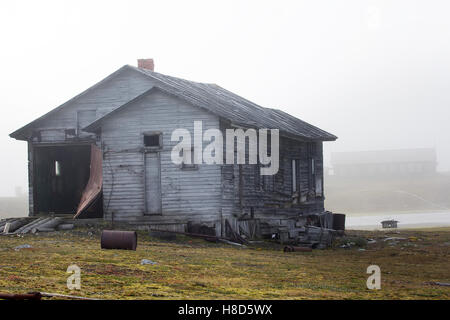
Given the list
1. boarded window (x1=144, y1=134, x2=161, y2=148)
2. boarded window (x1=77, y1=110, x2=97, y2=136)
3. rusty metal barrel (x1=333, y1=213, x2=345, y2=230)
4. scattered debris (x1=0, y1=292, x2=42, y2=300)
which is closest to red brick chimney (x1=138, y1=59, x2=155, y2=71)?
boarded window (x1=77, y1=110, x2=97, y2=136)

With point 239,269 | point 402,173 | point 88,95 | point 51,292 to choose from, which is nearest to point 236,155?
point 88,95

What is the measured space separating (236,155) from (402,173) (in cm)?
10210

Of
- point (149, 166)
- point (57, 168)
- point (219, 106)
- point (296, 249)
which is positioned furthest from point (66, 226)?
point (296, 249)

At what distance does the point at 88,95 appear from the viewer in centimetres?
2747

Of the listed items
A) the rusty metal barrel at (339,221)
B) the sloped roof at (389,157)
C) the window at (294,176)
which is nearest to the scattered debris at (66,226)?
the window at (294,176)

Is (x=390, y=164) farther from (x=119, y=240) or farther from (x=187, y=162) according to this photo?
(x=119, y=240)

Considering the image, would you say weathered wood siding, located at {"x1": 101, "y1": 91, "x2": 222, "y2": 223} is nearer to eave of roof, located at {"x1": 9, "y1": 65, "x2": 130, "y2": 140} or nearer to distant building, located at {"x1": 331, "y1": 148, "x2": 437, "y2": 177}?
eave of roof, located at {"x1": 9, "y1": 65, "x2": 130, "y2": 140}

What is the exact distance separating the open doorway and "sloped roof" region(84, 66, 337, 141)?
4732 mm

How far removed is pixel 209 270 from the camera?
570 inches

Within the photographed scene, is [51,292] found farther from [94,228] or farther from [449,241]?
[449,241]

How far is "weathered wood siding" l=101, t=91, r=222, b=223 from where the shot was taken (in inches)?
894

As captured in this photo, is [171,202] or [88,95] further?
[88,95]

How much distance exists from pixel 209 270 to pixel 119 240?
→ 416cm
